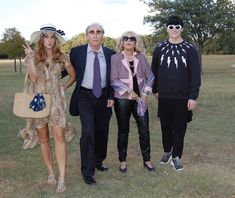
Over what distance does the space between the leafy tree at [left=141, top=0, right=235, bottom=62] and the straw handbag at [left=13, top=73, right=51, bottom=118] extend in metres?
33.0

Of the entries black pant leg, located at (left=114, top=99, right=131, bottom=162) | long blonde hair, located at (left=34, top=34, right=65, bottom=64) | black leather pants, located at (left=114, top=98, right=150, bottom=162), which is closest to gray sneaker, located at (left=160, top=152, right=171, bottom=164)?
black leather pants, located at (left=114, top=98, right=150, bottom=162)

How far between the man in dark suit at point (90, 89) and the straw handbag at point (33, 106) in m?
0.50

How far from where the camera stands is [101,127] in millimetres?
5934

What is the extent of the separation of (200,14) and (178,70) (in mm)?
32234

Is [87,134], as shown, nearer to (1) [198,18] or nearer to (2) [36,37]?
(2) [36,37]

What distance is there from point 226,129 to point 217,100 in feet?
17.9

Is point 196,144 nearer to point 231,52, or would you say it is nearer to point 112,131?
point 112,131

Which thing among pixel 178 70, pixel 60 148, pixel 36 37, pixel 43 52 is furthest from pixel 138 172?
pixel 36 37

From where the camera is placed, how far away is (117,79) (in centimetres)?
587

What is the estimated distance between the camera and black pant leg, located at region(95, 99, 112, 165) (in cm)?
580

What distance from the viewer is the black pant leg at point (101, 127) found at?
228 inches

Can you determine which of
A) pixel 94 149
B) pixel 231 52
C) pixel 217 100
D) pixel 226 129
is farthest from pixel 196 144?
pixel 231 52

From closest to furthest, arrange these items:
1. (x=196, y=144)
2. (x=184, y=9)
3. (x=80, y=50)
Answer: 1. (x=80, y=50)
2. (x=196, y=144)
3. (x=184, y=9)

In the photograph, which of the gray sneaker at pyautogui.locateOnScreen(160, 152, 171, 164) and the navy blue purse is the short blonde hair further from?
the gray sneaker at pyautogui.locateOnScreen(160, 152, 171, 164)
